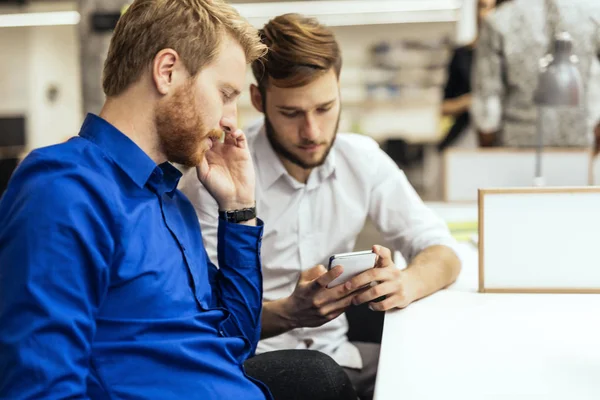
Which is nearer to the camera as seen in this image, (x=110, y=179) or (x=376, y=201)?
(x=110, y=179)

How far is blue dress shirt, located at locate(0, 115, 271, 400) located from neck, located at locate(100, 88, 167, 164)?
31mm

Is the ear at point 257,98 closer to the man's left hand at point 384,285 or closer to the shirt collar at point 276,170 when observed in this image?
the shirt collar at point 276,170

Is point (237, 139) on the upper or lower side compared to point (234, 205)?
upper

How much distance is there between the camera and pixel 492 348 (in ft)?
3.75

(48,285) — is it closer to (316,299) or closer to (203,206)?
(316,299)

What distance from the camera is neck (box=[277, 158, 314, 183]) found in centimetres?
180

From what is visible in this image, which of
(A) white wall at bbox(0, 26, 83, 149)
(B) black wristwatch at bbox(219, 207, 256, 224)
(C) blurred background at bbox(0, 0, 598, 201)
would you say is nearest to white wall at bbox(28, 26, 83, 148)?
(A) white wall at bbox(0, 26, 83, 149)

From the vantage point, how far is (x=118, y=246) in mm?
961

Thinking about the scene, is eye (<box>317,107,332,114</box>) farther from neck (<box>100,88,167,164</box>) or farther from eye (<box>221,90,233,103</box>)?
neck (<box>100,88,167,164</box>)

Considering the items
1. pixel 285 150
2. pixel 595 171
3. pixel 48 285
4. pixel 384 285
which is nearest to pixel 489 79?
pixel 595 171

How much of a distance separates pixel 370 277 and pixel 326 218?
1.40ft

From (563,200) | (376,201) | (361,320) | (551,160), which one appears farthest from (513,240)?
(551,160)

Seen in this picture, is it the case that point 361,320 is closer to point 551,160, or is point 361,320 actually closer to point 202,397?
point 202,397

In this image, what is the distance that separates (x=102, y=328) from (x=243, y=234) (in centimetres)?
43
